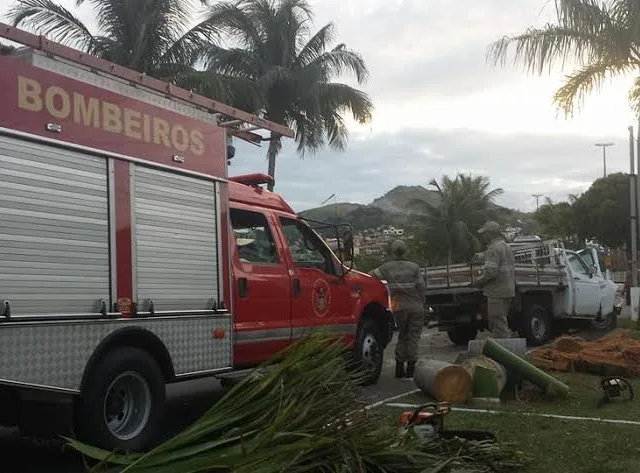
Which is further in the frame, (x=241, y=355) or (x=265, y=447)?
(x=241, y=355)

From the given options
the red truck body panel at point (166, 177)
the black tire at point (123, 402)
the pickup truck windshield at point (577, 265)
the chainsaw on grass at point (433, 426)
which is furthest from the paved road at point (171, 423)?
the pickup truck windshield at point (577, 265)

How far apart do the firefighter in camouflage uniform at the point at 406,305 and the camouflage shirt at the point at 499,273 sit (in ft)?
3.01

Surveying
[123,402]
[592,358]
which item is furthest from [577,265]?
[123,402]

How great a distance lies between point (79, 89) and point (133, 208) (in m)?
0.93

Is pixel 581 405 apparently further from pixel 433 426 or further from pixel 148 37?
pixel 148 37

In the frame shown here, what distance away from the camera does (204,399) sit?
336 inches

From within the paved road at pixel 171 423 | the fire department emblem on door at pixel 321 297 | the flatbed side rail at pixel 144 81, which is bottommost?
the paved road at pixel 171 423

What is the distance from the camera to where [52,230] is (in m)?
5.07

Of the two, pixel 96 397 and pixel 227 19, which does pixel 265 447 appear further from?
pixel 227 19

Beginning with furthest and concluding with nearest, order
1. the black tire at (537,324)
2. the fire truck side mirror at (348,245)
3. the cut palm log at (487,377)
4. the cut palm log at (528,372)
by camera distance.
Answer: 1. the black tire at (537,324)
2. the fire truck side mirror at (348,245)
3. the cut palm log at (528,372)
4. the cut palm log at (487,377)

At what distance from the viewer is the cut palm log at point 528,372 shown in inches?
298

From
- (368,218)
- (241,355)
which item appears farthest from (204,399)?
(368,218)

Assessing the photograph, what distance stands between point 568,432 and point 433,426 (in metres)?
1.46

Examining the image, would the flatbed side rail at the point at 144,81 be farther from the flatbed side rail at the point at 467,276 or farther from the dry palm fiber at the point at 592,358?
the flatbed side rail at the point at 467,276
